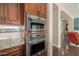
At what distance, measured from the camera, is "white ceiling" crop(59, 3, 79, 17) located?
1510mm

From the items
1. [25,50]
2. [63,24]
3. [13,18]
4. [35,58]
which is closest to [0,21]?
[13,18]

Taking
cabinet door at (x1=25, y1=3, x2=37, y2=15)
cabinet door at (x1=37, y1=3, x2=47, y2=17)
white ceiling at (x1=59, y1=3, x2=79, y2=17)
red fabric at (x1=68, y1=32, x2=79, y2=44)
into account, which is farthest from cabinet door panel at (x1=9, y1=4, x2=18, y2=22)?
red fabric at (x1=68, y1=32, x2=79, y2=44)

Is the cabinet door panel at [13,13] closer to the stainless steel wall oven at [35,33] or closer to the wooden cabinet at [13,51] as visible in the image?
the stainless steel wall oven at [35,33]

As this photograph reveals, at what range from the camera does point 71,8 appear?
4.98 ft

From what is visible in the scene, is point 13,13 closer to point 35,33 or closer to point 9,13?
point 9,13

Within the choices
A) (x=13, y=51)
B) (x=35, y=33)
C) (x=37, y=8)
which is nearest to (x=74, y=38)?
(x=35, y=33)

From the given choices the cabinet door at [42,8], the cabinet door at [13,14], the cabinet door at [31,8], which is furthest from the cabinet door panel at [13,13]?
the cabinet door at [42,8]

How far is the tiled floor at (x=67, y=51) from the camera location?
1.52 metres

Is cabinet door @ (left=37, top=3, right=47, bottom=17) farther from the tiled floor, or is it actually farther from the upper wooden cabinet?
the tiled floor

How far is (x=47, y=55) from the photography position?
158cm

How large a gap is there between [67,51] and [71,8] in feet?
1.68

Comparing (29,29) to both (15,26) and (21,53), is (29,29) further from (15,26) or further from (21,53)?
(21,53)

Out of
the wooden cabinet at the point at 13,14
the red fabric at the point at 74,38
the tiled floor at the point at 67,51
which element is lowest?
the tiled floor at the point at 67,51

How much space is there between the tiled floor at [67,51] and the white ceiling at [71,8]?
0.39 meters
